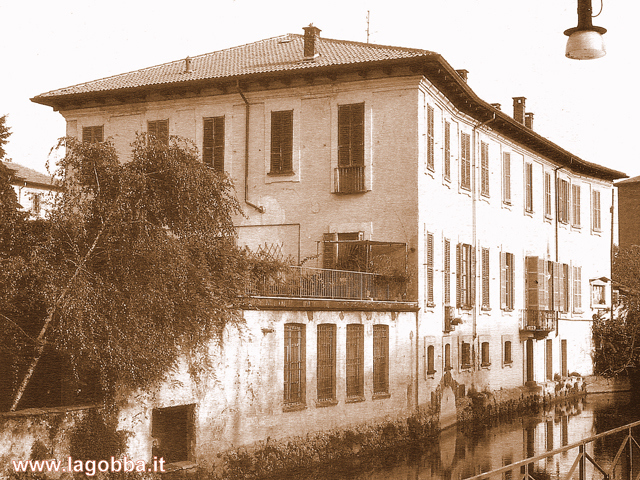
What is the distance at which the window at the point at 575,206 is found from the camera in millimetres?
35156

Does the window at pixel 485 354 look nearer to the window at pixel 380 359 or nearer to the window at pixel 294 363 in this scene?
the window at pixel 380 359

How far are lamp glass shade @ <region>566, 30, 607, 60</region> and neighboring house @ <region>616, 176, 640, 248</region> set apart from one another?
48740mm

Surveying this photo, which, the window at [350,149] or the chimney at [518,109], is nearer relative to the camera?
the window at [350,149]

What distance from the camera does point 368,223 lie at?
2214 centimetres


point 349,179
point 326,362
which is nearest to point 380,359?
point 326,362

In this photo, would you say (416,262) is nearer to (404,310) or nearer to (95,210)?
(404,310)

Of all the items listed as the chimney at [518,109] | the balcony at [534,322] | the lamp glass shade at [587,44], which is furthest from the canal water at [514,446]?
the chimney at [518,109]

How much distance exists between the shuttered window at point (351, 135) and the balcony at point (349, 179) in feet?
0.43

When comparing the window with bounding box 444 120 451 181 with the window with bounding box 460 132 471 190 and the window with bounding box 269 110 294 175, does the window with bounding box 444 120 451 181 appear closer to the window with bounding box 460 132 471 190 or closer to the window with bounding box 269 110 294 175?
the window with bounding box 460 132 471 190

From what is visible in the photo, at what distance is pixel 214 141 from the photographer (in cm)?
2392

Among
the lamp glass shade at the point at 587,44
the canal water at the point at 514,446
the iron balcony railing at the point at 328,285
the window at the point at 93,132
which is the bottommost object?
the canal water at the point at 514,446

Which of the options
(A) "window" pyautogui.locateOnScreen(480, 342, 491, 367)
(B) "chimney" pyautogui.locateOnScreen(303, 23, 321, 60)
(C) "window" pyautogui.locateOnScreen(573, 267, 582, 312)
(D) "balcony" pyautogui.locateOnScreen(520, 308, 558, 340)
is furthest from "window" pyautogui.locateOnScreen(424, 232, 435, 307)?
(C) "window" pyautogui.locateOnScreen(573, 267, 582, 312)

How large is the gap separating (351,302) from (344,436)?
112 inches

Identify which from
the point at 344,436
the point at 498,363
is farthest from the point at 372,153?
the point at 498,363
